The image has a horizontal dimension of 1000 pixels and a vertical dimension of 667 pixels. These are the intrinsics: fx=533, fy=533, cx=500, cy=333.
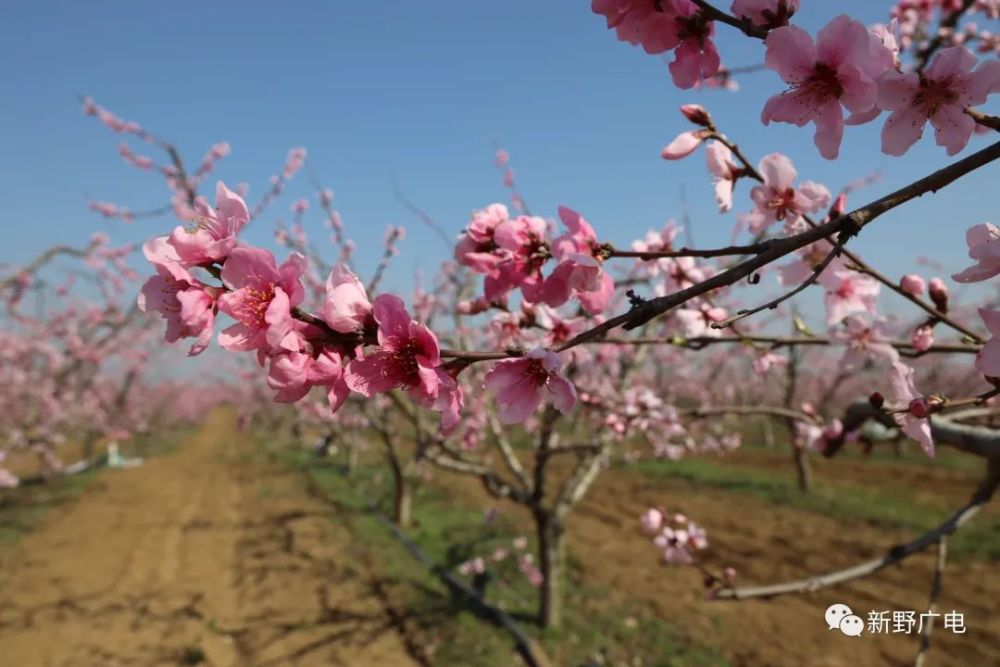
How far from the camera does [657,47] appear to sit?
94cm

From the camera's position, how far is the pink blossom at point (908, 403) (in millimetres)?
1143

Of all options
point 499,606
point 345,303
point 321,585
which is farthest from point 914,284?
point 321,585

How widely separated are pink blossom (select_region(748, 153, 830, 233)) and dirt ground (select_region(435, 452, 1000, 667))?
5.07 metres

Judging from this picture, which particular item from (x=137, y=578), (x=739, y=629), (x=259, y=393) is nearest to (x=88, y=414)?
(x=259, y=393)

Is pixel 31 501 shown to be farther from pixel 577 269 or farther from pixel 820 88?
pixel 820 88

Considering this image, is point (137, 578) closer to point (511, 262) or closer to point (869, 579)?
point (511, 262)

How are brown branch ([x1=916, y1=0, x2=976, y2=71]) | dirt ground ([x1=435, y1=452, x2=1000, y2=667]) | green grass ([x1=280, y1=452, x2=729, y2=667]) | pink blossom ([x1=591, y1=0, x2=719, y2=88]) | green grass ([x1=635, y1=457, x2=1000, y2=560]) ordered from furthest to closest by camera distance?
1. green grass ([x1=635, y1=457, x2=1000, y2=560])
2. dirt ground ([x1=435, y1=452, x2=1000, y2=667])
3. green grass ([x1=280, y1=452, x2=729, y2=667])
4. brown branch ([x1=916, y1=0, x2=976, y2=71])
5. pink blossom ([x1=591, y1=0, x2=719, y2=88])

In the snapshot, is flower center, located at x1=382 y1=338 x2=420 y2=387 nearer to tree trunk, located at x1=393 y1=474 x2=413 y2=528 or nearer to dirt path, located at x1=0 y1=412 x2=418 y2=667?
dirt path, located at x1=0 y1=412 x2=418 y2=667

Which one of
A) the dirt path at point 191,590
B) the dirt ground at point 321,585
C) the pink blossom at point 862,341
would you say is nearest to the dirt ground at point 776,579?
the dirt ground at point 321,585

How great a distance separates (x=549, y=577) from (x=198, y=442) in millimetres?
23532

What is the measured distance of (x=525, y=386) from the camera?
2.90ft

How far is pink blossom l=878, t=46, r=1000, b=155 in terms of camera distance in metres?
0.78

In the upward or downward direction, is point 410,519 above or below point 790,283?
below

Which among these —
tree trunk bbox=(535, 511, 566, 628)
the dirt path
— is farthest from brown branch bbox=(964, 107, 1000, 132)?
the dirt path
